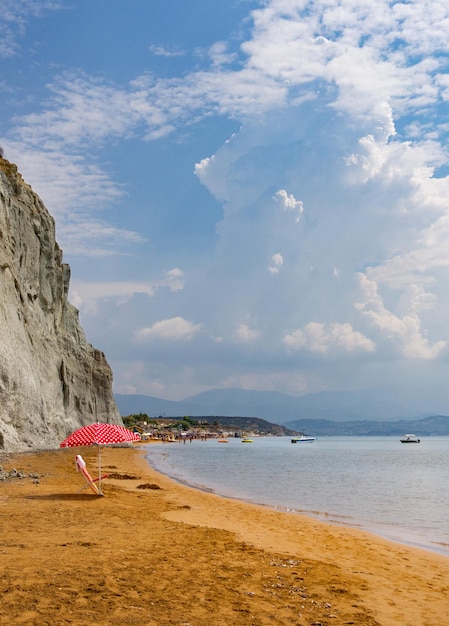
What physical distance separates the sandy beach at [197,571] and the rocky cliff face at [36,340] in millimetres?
23167

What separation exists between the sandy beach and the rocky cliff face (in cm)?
2317

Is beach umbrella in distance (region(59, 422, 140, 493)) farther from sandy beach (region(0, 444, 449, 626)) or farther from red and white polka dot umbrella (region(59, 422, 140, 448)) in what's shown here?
sandy beach (region(0, 444, 449, 626))

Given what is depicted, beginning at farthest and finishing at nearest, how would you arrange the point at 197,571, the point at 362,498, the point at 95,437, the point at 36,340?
the point at 36,340
the point at 362,498
the point at 95,437
the point at 197,571

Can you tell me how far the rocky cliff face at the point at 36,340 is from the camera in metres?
39.5

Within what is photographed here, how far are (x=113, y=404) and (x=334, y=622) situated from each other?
7631 centimetres

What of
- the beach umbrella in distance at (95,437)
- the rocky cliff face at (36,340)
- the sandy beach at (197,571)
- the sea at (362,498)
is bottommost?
the sea at (362,498)

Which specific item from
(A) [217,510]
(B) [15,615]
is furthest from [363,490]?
(B) [15,615]

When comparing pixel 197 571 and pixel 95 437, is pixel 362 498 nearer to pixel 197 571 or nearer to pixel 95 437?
pixel 95 437

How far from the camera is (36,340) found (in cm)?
5116

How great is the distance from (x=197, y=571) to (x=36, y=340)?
4510 cm

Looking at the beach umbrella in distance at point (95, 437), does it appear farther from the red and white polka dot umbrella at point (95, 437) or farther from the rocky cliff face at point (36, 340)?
the rocky cliff face at point (36, 340)

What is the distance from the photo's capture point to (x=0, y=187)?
4519 cm

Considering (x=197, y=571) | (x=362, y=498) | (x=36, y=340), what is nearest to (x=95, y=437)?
(x=197, y=571)

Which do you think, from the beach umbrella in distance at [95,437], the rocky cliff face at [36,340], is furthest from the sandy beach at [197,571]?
the rocky cliff face at [36,340]
